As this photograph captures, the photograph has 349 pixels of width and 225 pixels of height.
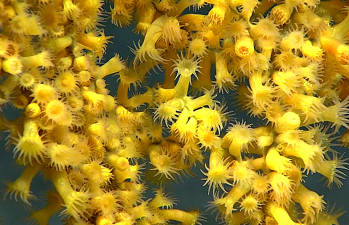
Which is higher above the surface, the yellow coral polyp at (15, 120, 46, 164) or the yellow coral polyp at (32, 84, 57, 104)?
the yellow coral polyp at (32, 84, 57, 104)

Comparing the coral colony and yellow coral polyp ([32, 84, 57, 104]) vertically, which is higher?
yellow coral polyp ([32, 84, 57, 104])

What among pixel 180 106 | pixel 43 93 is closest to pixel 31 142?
pixel 43 93

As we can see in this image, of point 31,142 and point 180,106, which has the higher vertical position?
point 31,142

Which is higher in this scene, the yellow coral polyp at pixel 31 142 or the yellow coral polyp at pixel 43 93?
the yellow coral polyp at pixel 43 93

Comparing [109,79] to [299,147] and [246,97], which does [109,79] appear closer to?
[246,97]

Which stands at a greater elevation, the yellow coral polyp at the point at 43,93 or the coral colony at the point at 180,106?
the yellow coral polyp at the point at 43,93

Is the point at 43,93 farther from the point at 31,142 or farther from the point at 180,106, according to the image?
the point at 180,106

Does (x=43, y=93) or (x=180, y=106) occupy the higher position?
(x=43, y=93)

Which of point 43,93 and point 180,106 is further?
point 180,106
